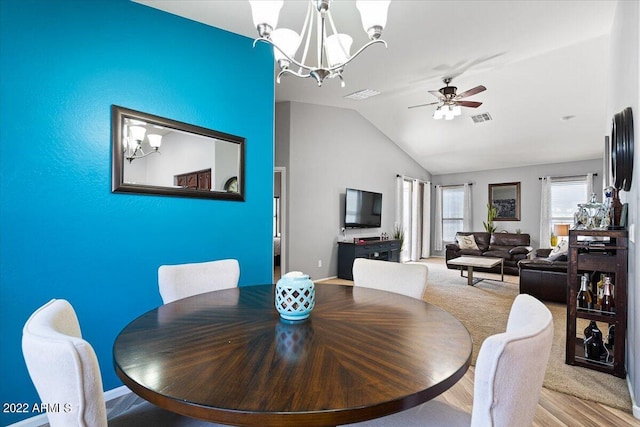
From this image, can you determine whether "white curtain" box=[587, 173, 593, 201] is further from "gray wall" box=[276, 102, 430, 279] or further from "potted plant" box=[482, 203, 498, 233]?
"gray wall" box=[276, 102, 430, 279]

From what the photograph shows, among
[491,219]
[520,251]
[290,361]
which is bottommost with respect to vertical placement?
[520,251]

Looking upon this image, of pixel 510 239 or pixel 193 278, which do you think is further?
pixel 510 239

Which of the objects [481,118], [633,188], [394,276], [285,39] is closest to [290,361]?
[394,276]

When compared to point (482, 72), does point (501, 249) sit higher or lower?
lower

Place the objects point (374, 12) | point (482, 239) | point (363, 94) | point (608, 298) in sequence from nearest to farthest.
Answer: point (374, 12) < point (608, 298) < point (363, 94) < point (482, 239)

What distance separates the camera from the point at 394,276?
1900 mm

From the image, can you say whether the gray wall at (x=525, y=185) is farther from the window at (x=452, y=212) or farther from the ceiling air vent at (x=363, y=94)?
the ceiling air vent at (x=363, y=94)

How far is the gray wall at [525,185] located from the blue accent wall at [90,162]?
25.0 ft

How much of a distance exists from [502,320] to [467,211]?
5.59m

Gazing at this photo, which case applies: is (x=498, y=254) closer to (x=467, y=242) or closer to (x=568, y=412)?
(x=467, y=242)

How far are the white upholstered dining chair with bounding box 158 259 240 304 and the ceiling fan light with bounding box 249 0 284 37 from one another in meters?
1.34

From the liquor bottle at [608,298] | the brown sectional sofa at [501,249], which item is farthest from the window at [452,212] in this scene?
the liquor bottle at [608,298]

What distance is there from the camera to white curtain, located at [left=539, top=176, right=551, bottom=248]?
24.3 feet

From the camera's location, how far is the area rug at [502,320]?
2148 millimetres
